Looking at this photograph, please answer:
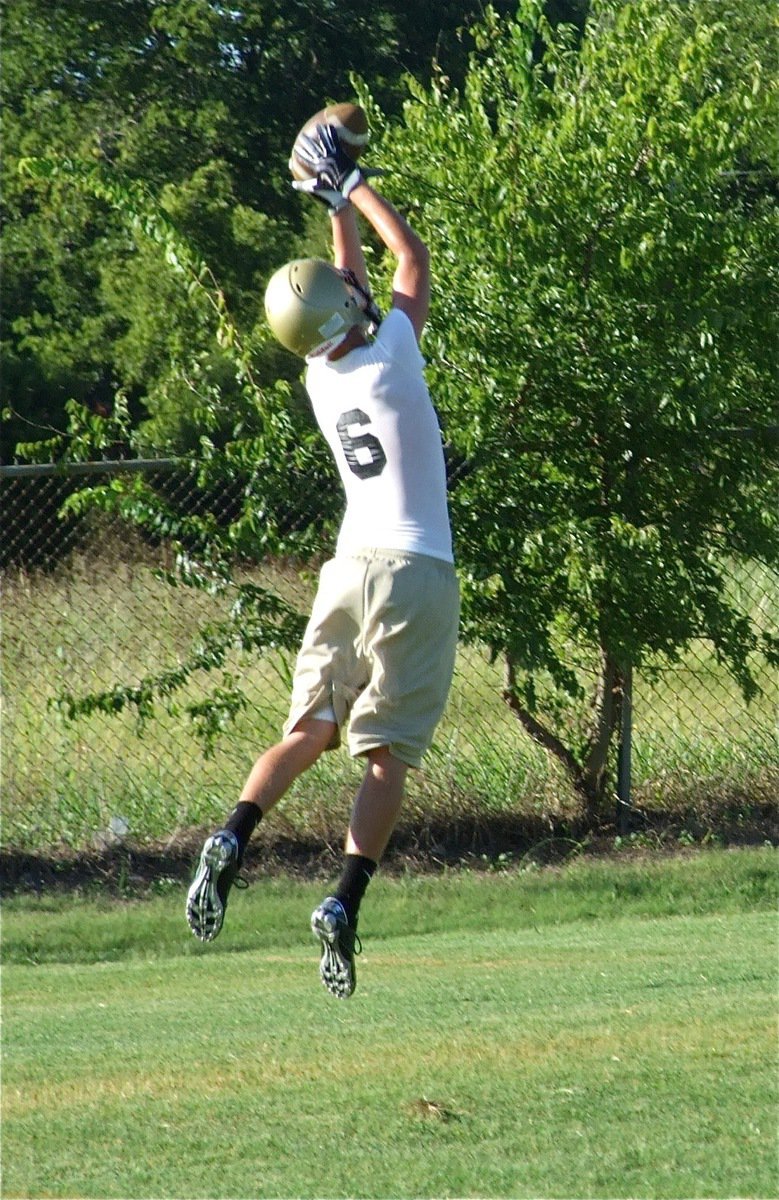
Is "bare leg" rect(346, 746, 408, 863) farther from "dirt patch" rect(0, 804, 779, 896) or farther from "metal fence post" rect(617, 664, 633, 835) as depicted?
"metal fence post" rect(617, 664, 633, 835)

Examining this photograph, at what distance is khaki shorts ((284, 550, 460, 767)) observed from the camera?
523 centimetres

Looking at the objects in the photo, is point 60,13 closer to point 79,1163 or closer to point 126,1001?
point 126,1001

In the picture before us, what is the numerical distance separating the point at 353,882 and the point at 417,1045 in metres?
1.20

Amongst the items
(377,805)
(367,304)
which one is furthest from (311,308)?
(377,805)

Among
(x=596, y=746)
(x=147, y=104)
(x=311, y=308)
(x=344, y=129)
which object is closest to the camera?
(x=311, y=308)

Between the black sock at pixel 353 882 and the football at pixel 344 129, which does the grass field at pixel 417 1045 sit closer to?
the black sock at pixel 353 882

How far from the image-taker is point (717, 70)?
10891 mm

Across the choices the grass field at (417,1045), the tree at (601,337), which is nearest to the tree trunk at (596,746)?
the tree at (601,337)

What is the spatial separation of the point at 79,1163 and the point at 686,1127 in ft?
6.19

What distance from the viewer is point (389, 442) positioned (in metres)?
5.22

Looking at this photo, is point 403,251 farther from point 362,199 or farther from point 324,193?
point 324,193

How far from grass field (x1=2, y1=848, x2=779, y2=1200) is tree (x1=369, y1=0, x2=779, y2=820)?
1698mm

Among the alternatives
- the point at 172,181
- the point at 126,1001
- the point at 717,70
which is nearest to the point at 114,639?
the point at 126,1001

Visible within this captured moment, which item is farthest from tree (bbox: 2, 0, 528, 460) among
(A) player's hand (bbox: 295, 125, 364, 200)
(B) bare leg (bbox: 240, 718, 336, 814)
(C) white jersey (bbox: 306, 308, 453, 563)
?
(B) bare leg (bbox: 240, 718, 336, 814)
